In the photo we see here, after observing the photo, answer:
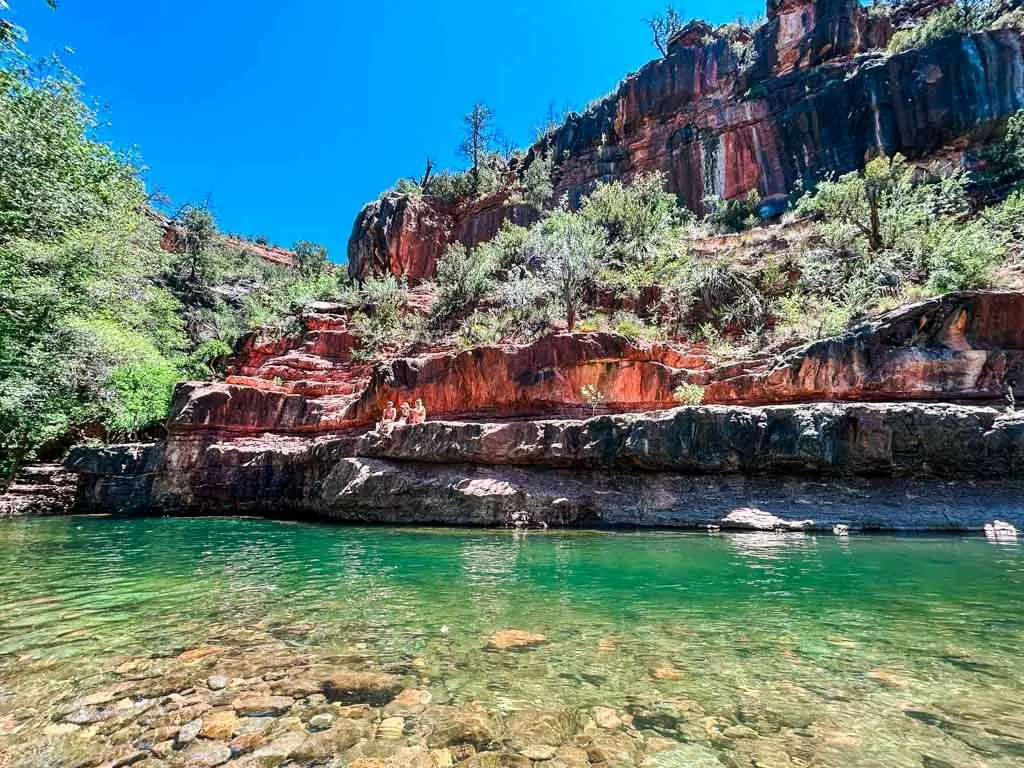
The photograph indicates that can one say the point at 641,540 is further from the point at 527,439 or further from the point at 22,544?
the point at 22,544

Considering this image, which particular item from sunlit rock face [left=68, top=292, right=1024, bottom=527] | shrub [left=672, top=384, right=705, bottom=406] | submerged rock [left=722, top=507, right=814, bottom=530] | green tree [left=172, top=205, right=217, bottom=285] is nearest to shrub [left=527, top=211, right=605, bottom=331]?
sunlit rock face [left=68, top=292, right=1024, bottom=527]

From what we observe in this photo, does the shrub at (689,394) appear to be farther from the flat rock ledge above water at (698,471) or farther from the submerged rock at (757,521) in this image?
the submerged rock at (757,521)

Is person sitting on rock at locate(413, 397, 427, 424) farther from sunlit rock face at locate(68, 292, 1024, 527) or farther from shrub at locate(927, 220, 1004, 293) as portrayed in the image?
shrub at locate(927, 220, 1004, 293)

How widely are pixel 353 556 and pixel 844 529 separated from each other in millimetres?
11449

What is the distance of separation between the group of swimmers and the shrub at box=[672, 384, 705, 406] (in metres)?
8.89

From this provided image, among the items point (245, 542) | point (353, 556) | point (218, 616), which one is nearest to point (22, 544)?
point (245, 542)

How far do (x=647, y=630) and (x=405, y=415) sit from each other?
1422 centimetres

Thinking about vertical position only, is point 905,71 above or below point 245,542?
above

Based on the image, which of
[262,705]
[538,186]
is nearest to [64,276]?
[262,705]

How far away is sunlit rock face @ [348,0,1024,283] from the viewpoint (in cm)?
2953

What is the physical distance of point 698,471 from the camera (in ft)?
45.6

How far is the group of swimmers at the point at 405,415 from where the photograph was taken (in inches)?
674

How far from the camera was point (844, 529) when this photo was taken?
11.8 m

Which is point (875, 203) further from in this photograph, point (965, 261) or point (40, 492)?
point (40, 492)
